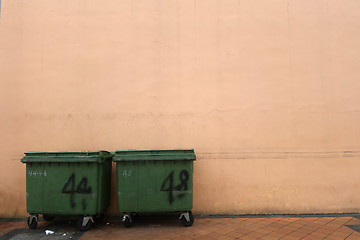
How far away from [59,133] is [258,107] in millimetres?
4133

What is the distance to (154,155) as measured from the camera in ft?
13.5

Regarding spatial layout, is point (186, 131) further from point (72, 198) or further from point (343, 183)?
point (343, 183)

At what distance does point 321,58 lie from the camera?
516 centimetres

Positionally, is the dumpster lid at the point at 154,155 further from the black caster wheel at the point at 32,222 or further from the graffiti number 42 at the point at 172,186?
the black caster wheel at the point at 32,222

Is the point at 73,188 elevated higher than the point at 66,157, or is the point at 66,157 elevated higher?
the point at 66,157

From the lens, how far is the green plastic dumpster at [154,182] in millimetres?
4047

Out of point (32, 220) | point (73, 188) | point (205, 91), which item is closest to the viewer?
point (73, 188)

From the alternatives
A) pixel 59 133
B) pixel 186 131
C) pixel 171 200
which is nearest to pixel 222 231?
pixel 171 200

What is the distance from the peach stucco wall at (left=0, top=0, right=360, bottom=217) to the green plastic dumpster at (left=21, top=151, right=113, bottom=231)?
0.87m

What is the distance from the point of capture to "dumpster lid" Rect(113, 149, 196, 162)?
4.08m

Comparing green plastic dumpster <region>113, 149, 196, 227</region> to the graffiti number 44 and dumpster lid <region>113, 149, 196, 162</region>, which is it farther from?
the graffiti number 44

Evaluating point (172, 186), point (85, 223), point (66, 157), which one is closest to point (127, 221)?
point (85, 223)

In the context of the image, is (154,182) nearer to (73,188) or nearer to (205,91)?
(73,188)

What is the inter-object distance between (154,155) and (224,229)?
1694mm
